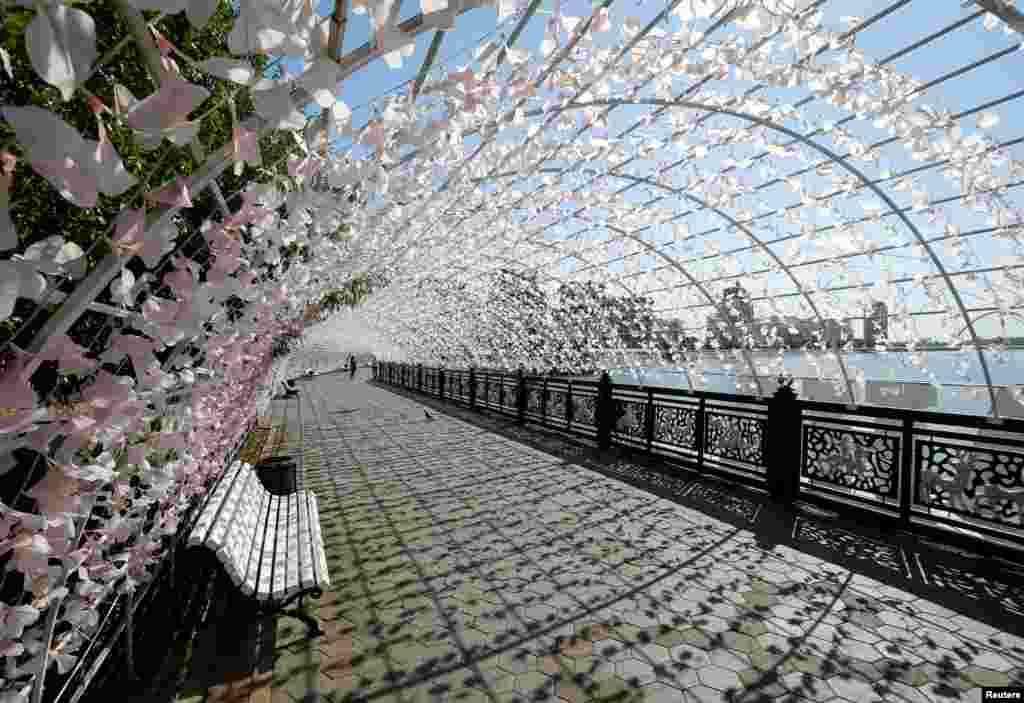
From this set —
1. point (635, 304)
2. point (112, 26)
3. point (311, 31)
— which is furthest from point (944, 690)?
point (635, 304)

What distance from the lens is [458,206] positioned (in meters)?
9.56

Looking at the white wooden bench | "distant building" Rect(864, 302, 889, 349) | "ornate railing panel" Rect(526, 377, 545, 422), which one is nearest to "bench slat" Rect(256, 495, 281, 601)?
the white wooden bench

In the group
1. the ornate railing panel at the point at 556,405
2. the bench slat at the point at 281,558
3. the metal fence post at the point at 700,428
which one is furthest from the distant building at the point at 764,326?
the bench slat at the point at 281,558

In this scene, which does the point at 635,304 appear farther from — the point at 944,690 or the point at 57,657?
the point at 57,657

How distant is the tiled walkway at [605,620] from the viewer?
3479 mm

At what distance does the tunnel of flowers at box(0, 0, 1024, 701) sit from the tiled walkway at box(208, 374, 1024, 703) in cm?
171

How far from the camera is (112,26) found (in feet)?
9.02

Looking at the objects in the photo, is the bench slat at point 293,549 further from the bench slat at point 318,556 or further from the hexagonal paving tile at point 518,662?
the hexagonal paving tile at point 518,662

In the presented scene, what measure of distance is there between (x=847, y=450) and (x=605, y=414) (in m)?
5.34

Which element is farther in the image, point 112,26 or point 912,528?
point 912,528

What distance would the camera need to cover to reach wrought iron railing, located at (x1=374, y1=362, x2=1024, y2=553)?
5398mm

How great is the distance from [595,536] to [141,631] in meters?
4.34

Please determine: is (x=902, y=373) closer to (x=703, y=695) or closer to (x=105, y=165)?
(x=703, y=695)

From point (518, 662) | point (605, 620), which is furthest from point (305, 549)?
point (605, 620)
